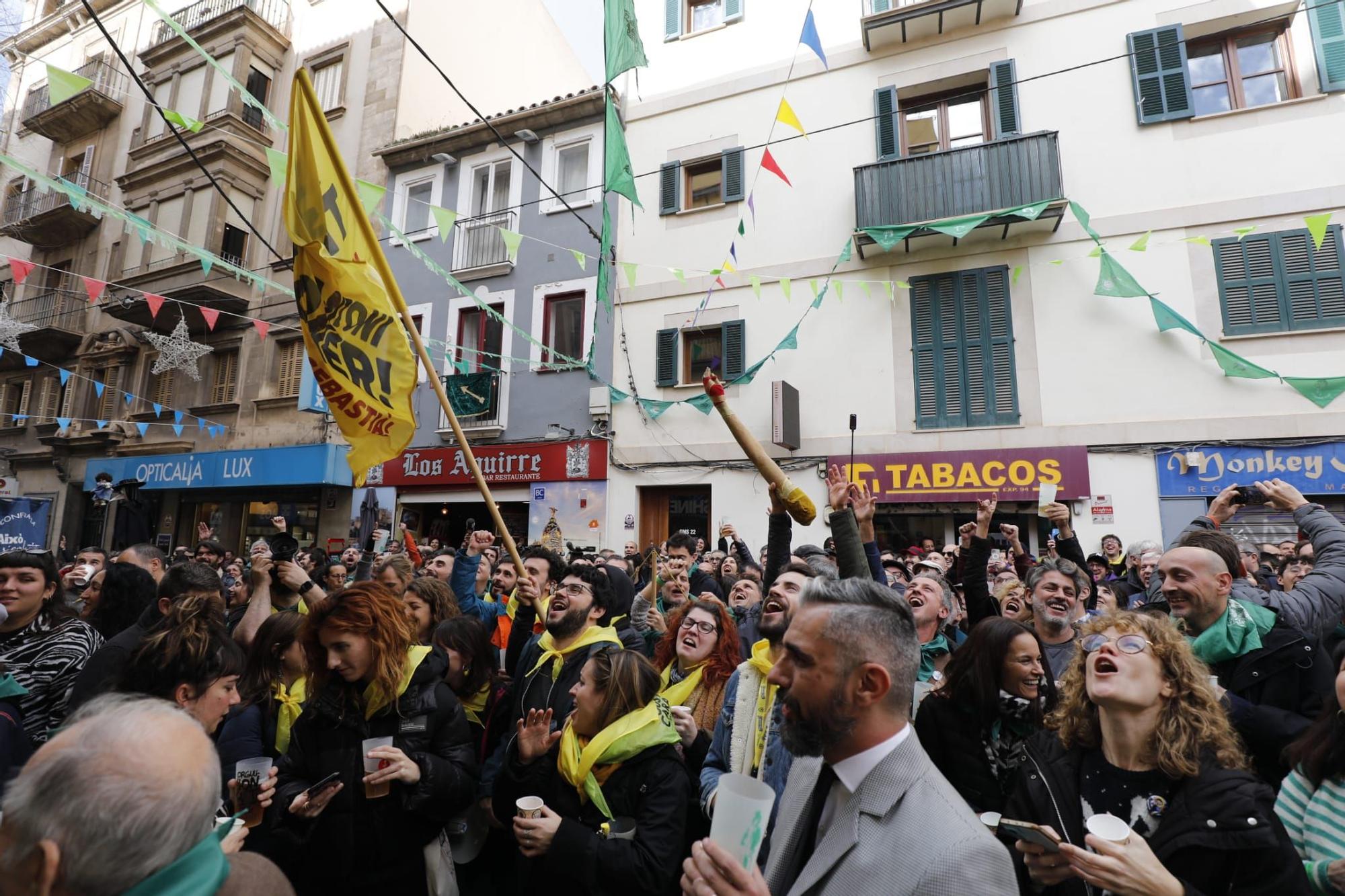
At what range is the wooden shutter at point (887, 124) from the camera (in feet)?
38.1

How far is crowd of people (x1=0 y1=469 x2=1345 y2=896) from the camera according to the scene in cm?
152

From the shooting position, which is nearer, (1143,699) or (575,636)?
(1143,699)

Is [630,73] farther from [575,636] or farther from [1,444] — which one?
[1,444]

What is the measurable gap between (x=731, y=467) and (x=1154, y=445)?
614 cm

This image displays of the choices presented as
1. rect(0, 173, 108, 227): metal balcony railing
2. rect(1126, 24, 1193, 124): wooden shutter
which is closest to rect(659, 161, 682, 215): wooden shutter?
rect(1126, 24, 1193, 124): wooden shutter

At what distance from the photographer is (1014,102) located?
36.0 feet

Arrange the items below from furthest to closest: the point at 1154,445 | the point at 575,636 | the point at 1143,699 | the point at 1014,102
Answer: the point at 1014,102
the point at 1154,445
the point at 575,636
the point at 1143,699

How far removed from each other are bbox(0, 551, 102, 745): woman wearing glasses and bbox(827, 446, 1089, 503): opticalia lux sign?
8347mm

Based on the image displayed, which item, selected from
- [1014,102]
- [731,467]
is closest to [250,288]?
[731,467]

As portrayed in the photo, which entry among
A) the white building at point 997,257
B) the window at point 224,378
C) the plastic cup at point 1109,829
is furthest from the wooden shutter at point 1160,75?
the window at point 224,378

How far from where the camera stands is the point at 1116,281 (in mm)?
9758

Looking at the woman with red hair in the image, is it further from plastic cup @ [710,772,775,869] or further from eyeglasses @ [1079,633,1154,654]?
eyeglasses @ [1079,633,1154,654]

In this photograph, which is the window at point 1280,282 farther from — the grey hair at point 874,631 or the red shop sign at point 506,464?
the grey hair at point 874,631

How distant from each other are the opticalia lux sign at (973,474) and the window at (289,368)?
1263 cm
